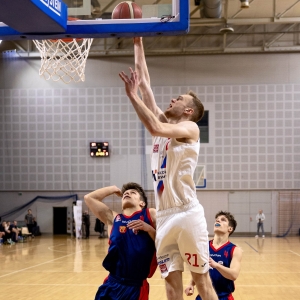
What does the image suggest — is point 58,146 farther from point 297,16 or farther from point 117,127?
point 297,16

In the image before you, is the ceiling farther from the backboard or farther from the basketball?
the backboard

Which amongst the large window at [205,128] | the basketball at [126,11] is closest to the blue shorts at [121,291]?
the basketball at [126,11]

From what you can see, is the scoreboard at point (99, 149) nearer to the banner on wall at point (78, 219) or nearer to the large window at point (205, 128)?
the banner on wall at point (78, 219)

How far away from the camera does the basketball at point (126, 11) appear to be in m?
4.80

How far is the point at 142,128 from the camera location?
26.6 m

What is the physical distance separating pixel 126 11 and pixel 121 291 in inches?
104

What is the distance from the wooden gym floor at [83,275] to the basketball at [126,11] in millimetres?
5708

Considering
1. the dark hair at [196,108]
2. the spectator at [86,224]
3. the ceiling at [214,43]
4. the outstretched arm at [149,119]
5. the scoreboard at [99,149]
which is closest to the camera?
the outstretched arm at [149,119]

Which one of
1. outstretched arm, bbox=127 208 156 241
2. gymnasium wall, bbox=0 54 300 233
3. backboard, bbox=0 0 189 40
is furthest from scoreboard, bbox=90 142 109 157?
outstretched arm, bbox=127 208 156 241

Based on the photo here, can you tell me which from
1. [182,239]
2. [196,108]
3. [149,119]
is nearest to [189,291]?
[182,239]

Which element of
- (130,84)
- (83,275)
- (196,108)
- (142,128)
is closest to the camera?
(130,84)

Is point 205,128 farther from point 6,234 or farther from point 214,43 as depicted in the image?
point 6,234

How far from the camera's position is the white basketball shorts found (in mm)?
4379

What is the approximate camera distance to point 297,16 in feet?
78.3
